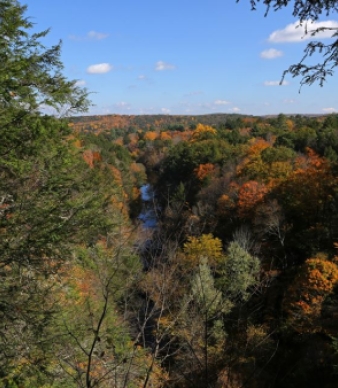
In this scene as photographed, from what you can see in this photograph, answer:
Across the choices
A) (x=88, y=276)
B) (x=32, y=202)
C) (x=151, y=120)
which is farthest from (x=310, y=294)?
(x=151, y=120)

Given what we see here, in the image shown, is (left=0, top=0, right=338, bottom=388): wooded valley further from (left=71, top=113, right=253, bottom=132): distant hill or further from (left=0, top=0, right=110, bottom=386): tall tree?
(left=71, top=113, right=253, bottom=132): distant hill

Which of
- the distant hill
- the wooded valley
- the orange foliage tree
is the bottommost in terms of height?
the orange foliage tree

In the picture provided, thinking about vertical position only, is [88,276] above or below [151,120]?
below

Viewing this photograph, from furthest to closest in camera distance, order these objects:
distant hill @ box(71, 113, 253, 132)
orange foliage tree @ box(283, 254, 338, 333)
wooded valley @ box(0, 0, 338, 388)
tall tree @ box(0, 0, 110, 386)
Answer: distant hill @ box(71, 113, 253, 132) → orange foliage tree @ box(283, 254, 338, 333) → tall tree @ box(0, 0, 110, 386) → wooded valley @ box(0, 0, 338, 388)

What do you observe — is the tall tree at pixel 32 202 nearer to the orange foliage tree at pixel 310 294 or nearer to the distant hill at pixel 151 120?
the orange foliage tree at pixel 310 294

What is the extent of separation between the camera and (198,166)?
137ft

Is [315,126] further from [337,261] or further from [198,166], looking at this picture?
[337,261]

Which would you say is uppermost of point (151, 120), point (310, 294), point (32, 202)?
point (151, 120)

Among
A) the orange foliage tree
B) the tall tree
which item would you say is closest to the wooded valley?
the tall tree

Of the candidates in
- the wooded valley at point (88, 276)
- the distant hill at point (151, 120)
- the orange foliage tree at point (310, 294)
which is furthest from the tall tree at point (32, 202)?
the distant hill at point (151, 120)

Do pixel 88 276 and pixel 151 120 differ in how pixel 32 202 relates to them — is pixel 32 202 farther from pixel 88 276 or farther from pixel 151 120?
pixel 151 120

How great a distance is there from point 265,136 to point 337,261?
124ft

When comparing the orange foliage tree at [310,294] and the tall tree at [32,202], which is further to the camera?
the orange foliage tree at [310,294]

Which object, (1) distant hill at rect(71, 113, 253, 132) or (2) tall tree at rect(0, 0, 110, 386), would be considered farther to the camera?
(1) distant hill at rect(71, 113, 253, 132)
